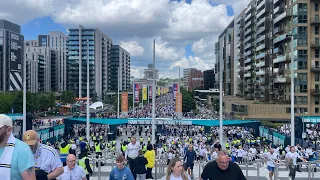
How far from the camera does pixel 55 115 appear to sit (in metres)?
92.0

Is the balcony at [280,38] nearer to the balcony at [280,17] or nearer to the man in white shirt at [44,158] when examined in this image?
the balcony at [280,17]

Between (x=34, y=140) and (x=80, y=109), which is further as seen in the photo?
(x=80, y=109)

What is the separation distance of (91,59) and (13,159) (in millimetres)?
153123

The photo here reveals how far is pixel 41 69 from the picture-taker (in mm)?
155250

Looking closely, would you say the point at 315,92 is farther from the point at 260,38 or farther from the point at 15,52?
the point at 15,52

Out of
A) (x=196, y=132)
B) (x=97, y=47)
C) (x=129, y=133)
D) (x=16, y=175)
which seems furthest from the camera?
(x=97, y=47)

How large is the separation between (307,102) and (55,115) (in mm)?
60520

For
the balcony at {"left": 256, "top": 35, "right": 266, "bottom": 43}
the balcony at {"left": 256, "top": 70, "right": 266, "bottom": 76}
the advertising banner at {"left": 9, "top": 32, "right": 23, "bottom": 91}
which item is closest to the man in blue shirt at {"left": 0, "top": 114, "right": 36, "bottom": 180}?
the balcony at {"left": 256, "top": 35, "right": 266, "bottom": 43}

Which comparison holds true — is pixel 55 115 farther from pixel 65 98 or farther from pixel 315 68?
pixel 315 68

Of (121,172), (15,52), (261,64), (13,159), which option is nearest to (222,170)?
(121,172)

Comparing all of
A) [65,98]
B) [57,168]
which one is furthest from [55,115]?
[57,168]

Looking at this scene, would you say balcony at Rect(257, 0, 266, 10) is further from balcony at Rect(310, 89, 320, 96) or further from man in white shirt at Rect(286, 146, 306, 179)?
man in white shirt at Rect(286, 146, 306, 179)

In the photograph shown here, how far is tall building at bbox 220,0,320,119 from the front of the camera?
6025cm

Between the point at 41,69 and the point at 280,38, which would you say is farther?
the point at 41,69
